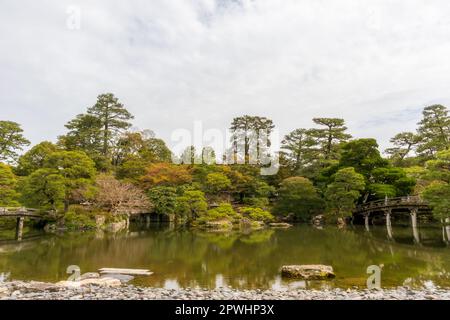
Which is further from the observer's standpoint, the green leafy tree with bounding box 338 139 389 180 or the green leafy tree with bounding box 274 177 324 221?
the green leafy tree with bounding box 274 177 324 221

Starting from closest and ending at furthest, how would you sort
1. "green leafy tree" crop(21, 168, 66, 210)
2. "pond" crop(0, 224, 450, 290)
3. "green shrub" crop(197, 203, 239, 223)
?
"pond" crop(0, 224, 450, 290)
"green leafy tree" crop(21, 168, 66, 210)
"green shrub" crop(197, 203, 239, 223)

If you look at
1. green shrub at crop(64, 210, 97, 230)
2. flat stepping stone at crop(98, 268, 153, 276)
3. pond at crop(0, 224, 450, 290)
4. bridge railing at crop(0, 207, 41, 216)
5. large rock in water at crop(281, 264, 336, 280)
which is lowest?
pond at crop(0, 224, 450, 290)

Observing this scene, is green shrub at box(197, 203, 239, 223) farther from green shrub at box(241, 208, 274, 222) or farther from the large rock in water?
the large rock in water

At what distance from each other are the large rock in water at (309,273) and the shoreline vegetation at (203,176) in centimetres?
915

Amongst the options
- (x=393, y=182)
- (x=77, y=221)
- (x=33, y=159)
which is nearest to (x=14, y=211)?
(x=77, y=221)

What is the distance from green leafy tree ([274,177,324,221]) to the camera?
28172 millimetres

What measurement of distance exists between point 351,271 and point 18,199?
20.6 m

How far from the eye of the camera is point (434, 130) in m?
30.1

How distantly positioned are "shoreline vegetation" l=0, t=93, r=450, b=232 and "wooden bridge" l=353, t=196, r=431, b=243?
3.39ft

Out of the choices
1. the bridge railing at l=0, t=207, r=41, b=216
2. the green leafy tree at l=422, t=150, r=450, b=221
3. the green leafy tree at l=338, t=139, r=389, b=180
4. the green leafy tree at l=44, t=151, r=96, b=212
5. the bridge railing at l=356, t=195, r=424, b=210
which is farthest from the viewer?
the green leafy tree at l=338, t=139, r=389, b=180

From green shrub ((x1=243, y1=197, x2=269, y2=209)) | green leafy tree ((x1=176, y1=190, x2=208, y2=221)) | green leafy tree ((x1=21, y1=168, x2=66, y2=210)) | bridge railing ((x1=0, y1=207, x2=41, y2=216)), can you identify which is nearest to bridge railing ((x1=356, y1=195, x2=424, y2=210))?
green shrub ((x1=243, y1=197, x2=269, y2=209))

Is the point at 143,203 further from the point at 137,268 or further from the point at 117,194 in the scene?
the point at 137,268
